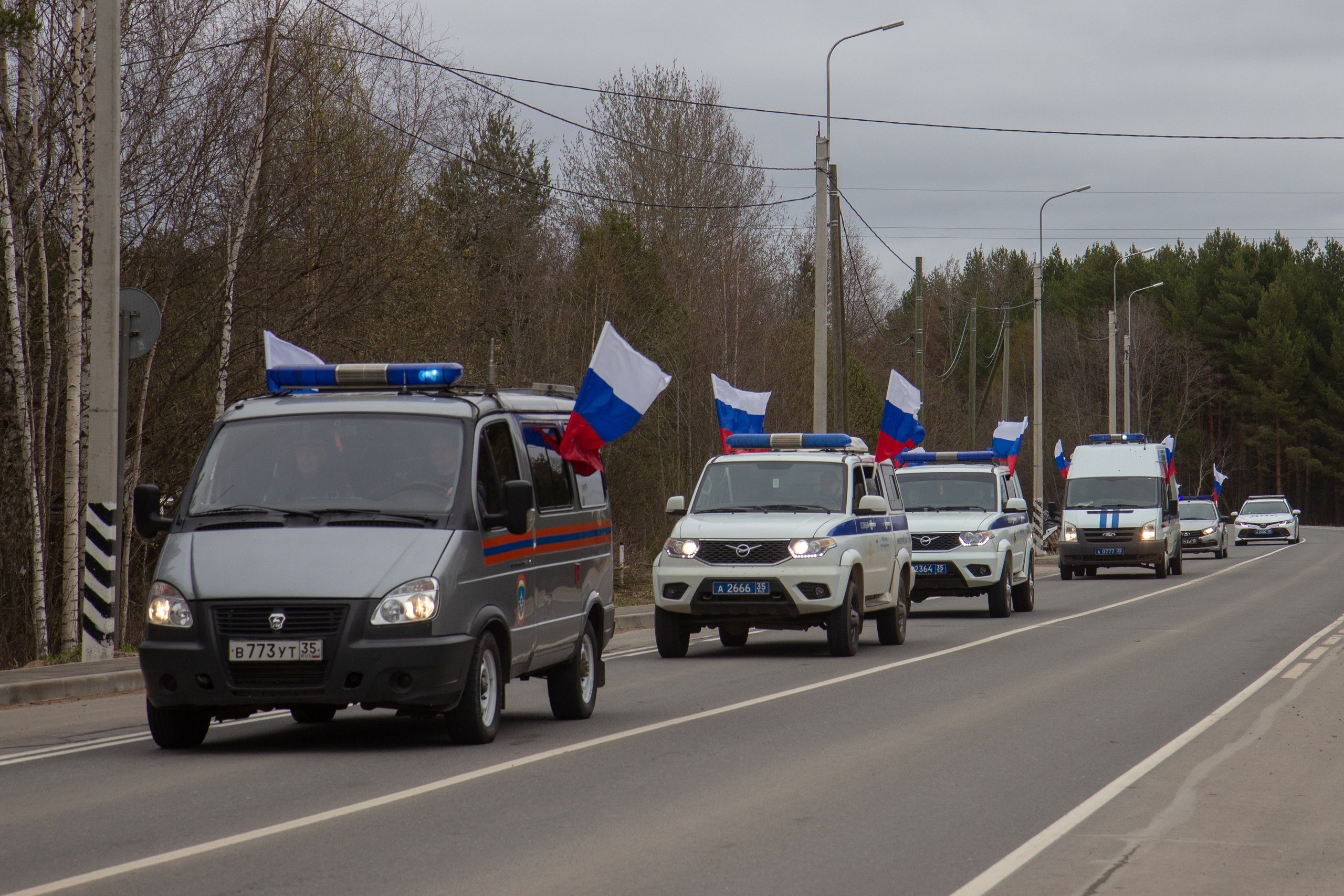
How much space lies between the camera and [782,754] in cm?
992

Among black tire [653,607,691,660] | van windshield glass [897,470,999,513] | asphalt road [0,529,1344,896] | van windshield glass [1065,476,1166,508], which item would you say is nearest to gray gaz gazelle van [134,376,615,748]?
asphalt road [0,529,1344,896]

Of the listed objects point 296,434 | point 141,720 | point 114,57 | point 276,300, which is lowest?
point 141,720

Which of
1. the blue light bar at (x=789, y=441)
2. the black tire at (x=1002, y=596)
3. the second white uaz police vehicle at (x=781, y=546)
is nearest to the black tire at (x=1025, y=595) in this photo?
the black tire at (x=1002, y=596)

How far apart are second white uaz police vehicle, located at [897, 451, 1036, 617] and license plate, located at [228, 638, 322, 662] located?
14908 mm

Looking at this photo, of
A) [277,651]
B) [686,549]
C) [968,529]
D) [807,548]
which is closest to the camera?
[277,651]

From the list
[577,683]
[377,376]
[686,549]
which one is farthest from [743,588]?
[377,376]

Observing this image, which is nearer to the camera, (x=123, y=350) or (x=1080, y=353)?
(x=123, y=350)

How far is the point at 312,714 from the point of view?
11031 mm

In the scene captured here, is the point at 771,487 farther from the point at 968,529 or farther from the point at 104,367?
the point at 104,367

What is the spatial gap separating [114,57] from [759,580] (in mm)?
7998

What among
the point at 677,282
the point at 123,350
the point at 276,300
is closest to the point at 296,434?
the point at 123,350

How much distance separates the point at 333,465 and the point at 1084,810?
4815mm

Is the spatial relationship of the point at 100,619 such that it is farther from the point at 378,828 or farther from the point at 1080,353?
the point at 1080,353

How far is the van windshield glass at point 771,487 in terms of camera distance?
17031 millimetres
